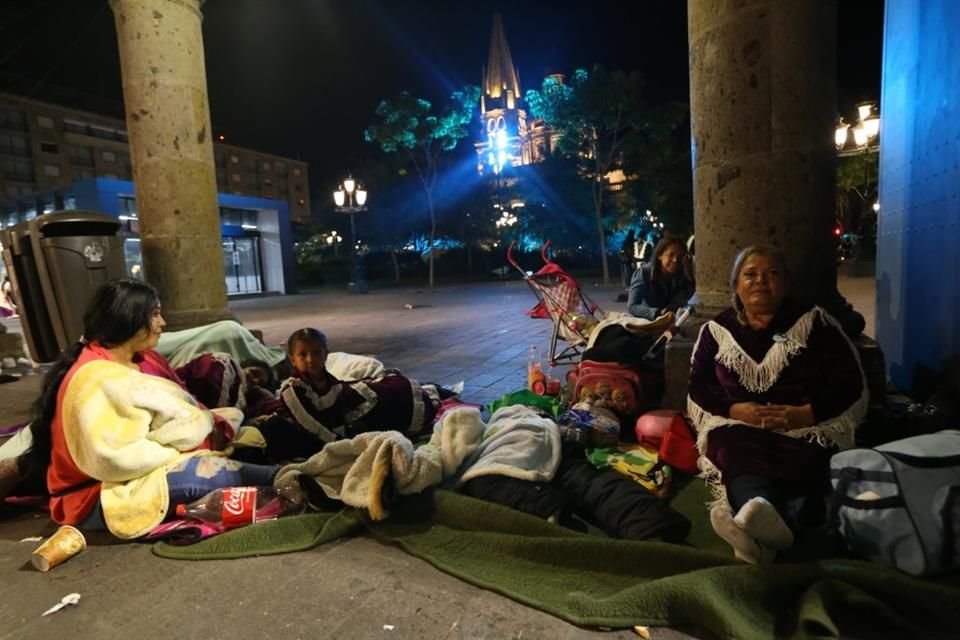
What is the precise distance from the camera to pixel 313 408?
325 centimetres

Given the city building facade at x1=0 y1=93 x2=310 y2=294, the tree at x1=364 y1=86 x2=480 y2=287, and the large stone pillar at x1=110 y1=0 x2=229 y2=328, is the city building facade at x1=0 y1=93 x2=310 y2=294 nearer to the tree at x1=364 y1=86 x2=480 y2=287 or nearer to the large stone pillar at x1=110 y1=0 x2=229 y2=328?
the large stone pillar at x1=110 y1=0 x2=229 y2=328

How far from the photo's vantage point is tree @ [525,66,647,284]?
62.0ft

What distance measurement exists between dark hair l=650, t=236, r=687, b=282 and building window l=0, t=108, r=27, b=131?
53.5m

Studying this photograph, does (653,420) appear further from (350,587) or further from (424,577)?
(350,587)

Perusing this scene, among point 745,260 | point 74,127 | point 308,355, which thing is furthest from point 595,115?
point 74,127

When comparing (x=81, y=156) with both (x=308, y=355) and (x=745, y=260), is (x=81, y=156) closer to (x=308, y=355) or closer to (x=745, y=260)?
(x=308, y=355)

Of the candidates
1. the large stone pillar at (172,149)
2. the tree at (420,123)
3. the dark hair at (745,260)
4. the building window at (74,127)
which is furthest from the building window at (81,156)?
the dark hair at (745,260)

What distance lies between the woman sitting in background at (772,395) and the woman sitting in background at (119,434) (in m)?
2.18

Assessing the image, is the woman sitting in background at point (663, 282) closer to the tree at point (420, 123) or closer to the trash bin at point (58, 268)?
the trash bin at point (58, 268)

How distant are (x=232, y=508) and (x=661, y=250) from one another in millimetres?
3908

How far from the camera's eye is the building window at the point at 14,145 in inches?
1649

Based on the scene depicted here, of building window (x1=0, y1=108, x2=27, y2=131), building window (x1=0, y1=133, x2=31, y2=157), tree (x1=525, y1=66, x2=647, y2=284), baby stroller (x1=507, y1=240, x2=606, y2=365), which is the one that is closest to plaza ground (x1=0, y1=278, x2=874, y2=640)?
baby stroller (x1=507, y1=240, x2=606, y2=365)

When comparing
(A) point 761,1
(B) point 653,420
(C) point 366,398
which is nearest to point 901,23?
(A) point 761,1

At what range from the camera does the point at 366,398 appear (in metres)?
3.42
